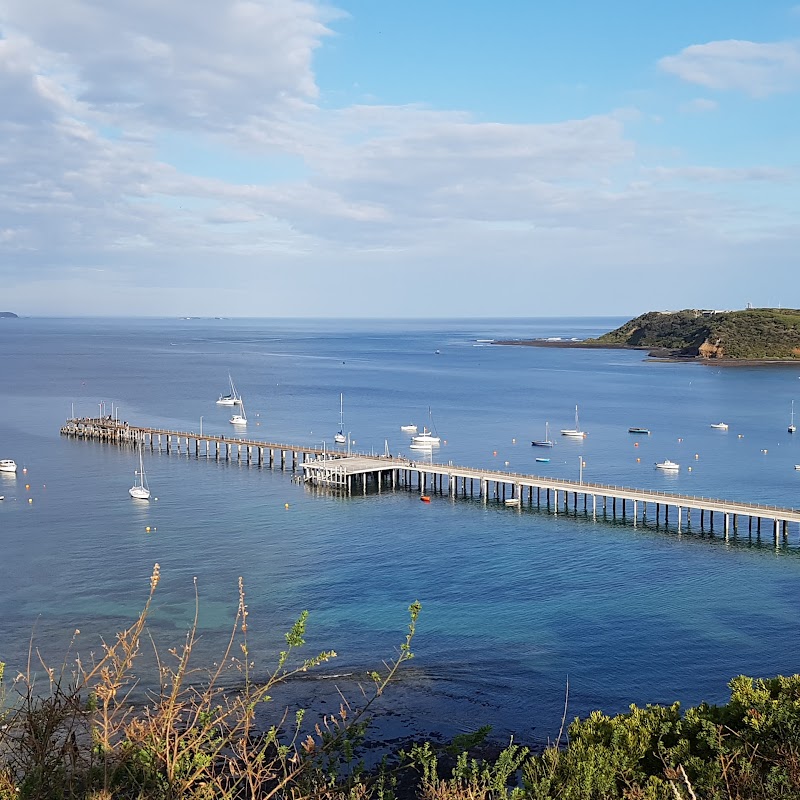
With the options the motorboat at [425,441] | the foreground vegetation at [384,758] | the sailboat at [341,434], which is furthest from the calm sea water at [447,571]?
the foreground vegetation at [384,758]

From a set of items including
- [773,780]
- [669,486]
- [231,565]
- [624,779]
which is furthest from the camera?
[669,486]

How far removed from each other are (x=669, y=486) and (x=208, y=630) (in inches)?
1792

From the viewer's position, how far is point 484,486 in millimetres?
70688

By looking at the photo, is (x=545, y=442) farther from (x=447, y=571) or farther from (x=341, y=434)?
(x=447, y=571)

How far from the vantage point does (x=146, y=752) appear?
9953 millimetres

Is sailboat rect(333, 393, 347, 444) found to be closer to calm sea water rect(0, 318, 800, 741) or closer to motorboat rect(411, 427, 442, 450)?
calm sea water rect(0, 318, 800, 741)

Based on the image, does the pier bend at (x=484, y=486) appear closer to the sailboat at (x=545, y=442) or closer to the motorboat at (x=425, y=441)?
the motorboat at (x=425, y=441)

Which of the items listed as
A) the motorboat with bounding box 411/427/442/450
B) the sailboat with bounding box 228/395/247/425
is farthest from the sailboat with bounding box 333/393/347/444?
the sailboat with bounding box 228/395/247/425

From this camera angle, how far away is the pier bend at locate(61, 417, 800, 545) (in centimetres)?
5925

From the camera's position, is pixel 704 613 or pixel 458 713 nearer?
pixel 458 713

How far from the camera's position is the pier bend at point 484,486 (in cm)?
5925

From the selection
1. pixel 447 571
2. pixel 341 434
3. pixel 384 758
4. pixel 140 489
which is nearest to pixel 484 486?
pixel 447 571

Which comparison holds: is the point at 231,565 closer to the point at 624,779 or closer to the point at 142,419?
the point at 624,779

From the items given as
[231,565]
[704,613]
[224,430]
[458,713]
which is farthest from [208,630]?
[224,430]
